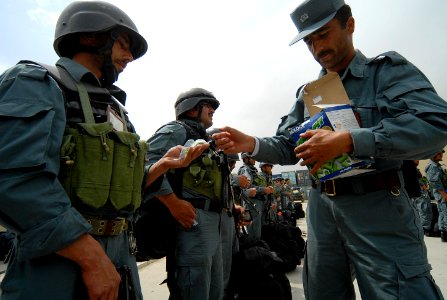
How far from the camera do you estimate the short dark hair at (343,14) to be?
1609 millimetres

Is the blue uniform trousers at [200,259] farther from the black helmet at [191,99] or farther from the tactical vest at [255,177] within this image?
the tactical vest at [255,177]

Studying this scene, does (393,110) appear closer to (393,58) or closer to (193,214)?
(393,58)

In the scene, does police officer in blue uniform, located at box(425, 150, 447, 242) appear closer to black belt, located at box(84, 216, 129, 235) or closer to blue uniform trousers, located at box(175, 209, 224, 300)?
blue uniform trousers, located at box(175, 209, 224, 300)

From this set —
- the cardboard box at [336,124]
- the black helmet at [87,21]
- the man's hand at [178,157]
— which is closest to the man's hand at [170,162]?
the man's hand at [178,157]

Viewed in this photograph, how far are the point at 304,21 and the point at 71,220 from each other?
65.3 inches

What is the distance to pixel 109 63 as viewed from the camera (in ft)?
4.76

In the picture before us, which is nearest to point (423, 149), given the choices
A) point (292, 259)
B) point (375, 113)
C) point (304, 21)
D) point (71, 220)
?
point (375, 113)

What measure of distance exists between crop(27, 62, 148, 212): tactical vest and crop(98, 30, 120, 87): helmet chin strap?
0.76 ft

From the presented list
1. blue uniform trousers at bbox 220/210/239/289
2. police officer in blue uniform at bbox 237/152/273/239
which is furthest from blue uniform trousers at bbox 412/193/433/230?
blue uniform trousers at bbox 220/210/239/289

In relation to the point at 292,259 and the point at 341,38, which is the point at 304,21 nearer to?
the point at 341,38

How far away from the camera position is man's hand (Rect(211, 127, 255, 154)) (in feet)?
5.42

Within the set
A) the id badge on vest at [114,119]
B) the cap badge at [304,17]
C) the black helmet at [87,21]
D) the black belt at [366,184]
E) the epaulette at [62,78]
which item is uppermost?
the cap badge at [304,17]

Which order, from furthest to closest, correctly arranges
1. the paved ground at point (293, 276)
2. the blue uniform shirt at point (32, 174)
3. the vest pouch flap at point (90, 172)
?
the paved ground at point (293, 276) < the vest pouch flap at point (90, 172) < the blue uniform shirt at point (32, 174)

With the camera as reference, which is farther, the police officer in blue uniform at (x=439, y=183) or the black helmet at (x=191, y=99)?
→ the police officer in blue uniform at (x=439, y=183)
